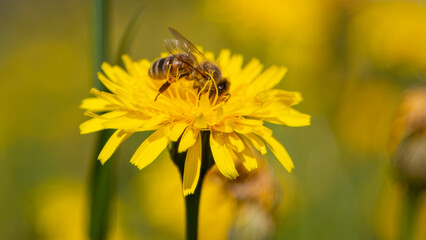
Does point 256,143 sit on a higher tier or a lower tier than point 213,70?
lower

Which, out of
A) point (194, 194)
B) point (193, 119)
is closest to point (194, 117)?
point (193, 119)

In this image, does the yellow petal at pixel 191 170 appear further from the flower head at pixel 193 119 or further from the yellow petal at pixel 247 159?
the yellow petal at pixel 247 159

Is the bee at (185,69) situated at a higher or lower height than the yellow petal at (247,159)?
higher

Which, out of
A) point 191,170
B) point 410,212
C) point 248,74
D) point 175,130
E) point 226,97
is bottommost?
point 410,212

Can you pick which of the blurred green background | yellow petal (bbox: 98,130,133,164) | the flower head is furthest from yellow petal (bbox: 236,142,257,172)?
the blurred green background

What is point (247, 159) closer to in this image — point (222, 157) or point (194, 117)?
point (222, 157)

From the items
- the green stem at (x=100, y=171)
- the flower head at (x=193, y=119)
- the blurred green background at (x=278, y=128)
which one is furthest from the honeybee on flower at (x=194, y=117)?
the blurred green background at (x=278, y=128)
